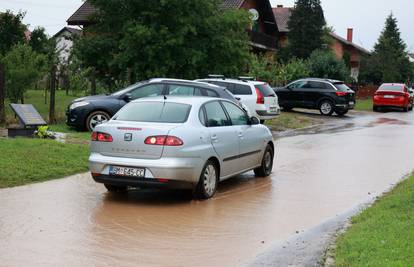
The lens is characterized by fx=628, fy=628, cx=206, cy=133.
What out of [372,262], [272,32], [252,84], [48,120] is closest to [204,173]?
[372,262]

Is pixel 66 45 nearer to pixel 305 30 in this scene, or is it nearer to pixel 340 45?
pixel 305 30

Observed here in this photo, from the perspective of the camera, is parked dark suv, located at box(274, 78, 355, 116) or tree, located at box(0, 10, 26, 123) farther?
tree, located at box(0, 10, 26, 123)

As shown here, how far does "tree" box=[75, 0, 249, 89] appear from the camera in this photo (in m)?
22.3

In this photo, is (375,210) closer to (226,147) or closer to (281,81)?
(226,147)

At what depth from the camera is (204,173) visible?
9.22 m

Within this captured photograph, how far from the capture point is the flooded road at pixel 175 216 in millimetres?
6410

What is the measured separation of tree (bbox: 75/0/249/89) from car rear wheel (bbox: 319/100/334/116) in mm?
6983

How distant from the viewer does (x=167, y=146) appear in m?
8.74

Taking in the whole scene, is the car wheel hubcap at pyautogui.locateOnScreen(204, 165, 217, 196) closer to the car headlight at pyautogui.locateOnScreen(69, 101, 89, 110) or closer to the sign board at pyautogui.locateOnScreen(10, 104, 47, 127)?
the sign board at pyautogui.locateOnScreen(10, 104, 47, 127)

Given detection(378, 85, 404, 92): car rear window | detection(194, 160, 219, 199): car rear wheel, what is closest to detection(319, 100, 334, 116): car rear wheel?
detection(378, 85, 404, 92): car rear window

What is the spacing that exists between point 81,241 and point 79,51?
18002 millimetres

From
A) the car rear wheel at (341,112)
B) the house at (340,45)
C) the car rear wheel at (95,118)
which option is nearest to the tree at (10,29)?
the car rear wheel at (341,112)

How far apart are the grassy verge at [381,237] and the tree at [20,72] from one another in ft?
45.6

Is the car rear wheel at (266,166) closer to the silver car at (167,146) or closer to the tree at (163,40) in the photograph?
the silver car at (167,146)
